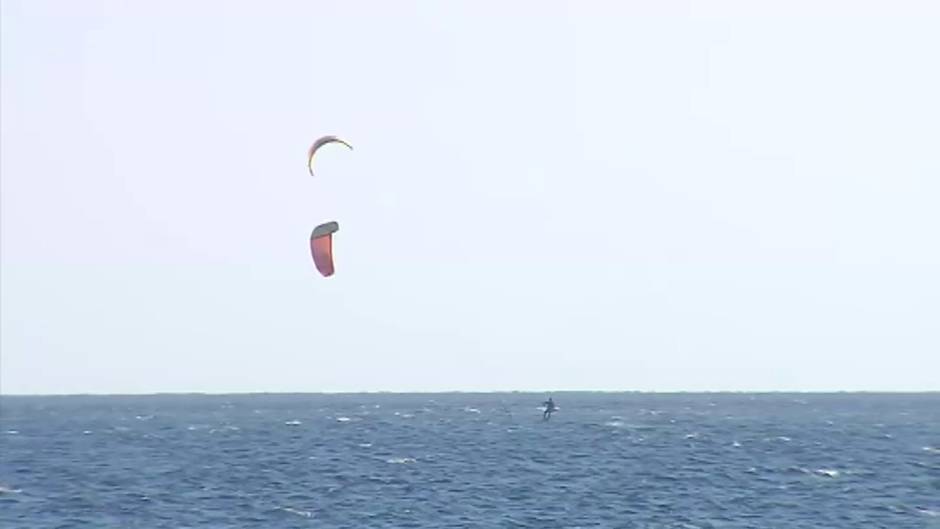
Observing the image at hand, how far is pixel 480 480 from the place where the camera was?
6688 centimetres

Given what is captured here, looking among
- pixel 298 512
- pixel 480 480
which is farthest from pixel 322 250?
pixel 480 480

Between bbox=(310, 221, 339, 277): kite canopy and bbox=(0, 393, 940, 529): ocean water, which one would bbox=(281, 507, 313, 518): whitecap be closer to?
bbox=(0, 393, 940, 529): ocean water

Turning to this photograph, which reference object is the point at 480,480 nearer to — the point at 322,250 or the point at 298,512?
the point at 298,512

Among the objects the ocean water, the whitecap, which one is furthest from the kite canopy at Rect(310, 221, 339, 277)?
the whitecap

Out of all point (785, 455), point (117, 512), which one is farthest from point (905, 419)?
point (117, 512)

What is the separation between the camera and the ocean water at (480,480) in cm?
5388

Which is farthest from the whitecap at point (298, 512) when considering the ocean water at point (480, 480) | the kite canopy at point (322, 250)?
the kite canopy at point (322, 250)

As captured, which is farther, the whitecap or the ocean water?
the whitecap

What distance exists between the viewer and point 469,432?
112 m

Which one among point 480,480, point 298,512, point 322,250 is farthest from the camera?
point 480,480

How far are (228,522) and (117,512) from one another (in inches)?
250

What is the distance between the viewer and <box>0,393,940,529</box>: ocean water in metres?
53.9

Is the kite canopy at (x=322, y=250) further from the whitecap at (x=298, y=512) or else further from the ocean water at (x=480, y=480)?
the whitecap at (x=298, y=512)

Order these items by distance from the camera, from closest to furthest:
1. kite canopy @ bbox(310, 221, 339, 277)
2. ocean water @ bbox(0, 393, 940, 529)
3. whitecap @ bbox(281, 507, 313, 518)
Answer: kite canopy @ bbox(310, 221, 339, 277)
ocean water @ bbox(0, 393, 940, 529)
whitecap @ bbox(281, 507, 313, 518)
